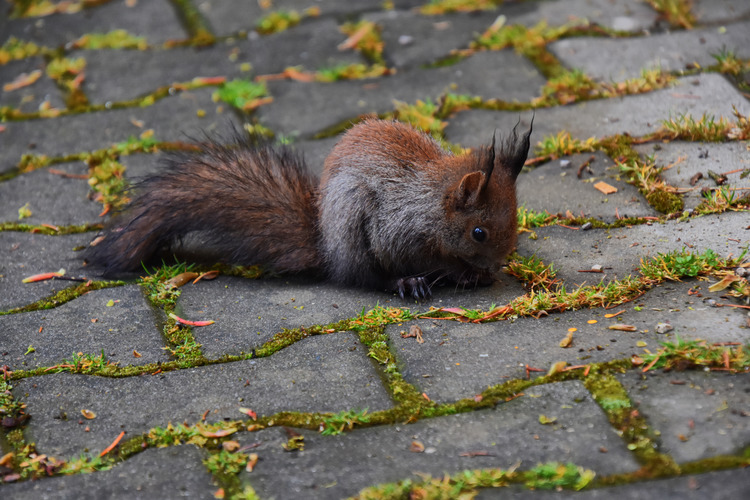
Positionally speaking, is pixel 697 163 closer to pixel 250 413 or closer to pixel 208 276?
pixel 208 276

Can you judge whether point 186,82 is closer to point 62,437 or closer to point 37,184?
point 37,184

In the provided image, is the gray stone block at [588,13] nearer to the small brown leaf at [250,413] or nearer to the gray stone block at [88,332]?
the gray stone block at [88,332]

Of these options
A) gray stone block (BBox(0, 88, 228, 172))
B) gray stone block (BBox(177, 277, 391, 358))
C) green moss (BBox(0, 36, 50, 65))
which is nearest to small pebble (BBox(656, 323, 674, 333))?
gray stone block (BBox(177, 277, 391, 358))

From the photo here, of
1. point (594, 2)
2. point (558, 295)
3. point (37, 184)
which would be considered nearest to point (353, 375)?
point (558, 295)

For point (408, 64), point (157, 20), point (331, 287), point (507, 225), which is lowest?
point (331, 287)

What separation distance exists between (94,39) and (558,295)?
3.94 m

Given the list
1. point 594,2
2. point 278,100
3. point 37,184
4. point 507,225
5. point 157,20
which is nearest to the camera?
point 507,225

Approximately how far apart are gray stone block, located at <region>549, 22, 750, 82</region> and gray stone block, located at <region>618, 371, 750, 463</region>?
2.54 metres

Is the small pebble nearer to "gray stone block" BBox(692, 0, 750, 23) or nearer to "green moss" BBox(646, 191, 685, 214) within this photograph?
Answer: "green moss" BBox(646, 191, 685, 214)

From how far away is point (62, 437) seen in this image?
7.82 feet

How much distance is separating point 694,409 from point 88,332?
2075mm

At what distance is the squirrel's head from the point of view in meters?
3.19

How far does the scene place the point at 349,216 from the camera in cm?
332

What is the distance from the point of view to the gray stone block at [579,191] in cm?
344
